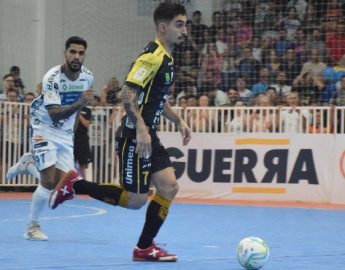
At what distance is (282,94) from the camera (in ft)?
55.8

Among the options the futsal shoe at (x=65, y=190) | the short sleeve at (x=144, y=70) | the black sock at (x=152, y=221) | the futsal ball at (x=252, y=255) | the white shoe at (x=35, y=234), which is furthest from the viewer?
the white shoe at (x=35, y=234)

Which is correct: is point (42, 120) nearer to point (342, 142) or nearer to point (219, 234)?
point (219, 234)

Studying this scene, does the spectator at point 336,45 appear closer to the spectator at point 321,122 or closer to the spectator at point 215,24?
the spectator at point 321,122

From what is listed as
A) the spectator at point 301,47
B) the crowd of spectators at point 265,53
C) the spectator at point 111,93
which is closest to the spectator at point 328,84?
the crowd of spectators at point 265,53

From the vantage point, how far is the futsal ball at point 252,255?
6844 mm

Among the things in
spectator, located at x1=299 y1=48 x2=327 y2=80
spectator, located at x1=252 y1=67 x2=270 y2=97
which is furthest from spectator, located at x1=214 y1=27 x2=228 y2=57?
spectator, located at x1=299 y1=48 x2=327 y2=80

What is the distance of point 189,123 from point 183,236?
6986mm

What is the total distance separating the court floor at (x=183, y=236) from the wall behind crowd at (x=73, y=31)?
6.20 meters

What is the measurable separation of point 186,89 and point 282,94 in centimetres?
235

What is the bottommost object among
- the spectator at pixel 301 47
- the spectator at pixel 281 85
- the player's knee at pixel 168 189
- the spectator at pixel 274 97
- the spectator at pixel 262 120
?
the spectator at pixel 262 120

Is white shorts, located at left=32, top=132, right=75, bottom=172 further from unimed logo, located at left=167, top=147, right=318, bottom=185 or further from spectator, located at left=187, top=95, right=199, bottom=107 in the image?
spectator, located at left=187, top=95, right=199, bottom=107

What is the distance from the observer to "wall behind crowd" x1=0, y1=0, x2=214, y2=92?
20.0 m

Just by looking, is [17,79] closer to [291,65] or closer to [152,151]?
[291,65]

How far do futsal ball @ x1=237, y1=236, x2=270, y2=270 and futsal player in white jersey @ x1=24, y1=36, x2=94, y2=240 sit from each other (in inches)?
111
